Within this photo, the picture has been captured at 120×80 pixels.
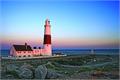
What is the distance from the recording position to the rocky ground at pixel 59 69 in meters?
6.36

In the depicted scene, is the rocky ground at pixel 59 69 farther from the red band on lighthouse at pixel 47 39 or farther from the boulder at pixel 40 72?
the red band on lighthouse at pixel 47 39

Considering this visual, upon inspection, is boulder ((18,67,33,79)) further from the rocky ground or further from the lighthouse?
the lighthouse

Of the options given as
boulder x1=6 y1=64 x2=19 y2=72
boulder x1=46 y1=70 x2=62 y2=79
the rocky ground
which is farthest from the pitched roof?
boulder x1=46 y1=70 x2=62 y2=79

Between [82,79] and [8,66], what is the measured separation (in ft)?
6.25

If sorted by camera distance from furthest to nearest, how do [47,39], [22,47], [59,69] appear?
1. [47,39]
2. [22,47]
3. [59,69]

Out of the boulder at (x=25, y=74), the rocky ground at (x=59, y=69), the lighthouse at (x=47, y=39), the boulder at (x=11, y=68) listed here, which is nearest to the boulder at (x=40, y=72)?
the rocky ground at (x=59, y=69)

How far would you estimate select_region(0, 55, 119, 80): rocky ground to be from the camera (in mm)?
6359

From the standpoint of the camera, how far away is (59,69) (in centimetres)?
690

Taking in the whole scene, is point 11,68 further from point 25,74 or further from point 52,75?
point 52,75

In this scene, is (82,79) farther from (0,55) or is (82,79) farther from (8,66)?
(0,55)

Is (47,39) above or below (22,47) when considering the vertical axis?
above

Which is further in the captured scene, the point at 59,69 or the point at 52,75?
the point at 59,69

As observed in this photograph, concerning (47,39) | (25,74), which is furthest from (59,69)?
(47,39)

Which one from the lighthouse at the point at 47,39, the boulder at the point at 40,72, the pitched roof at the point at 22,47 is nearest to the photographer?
the boulder at the point at 40,72
